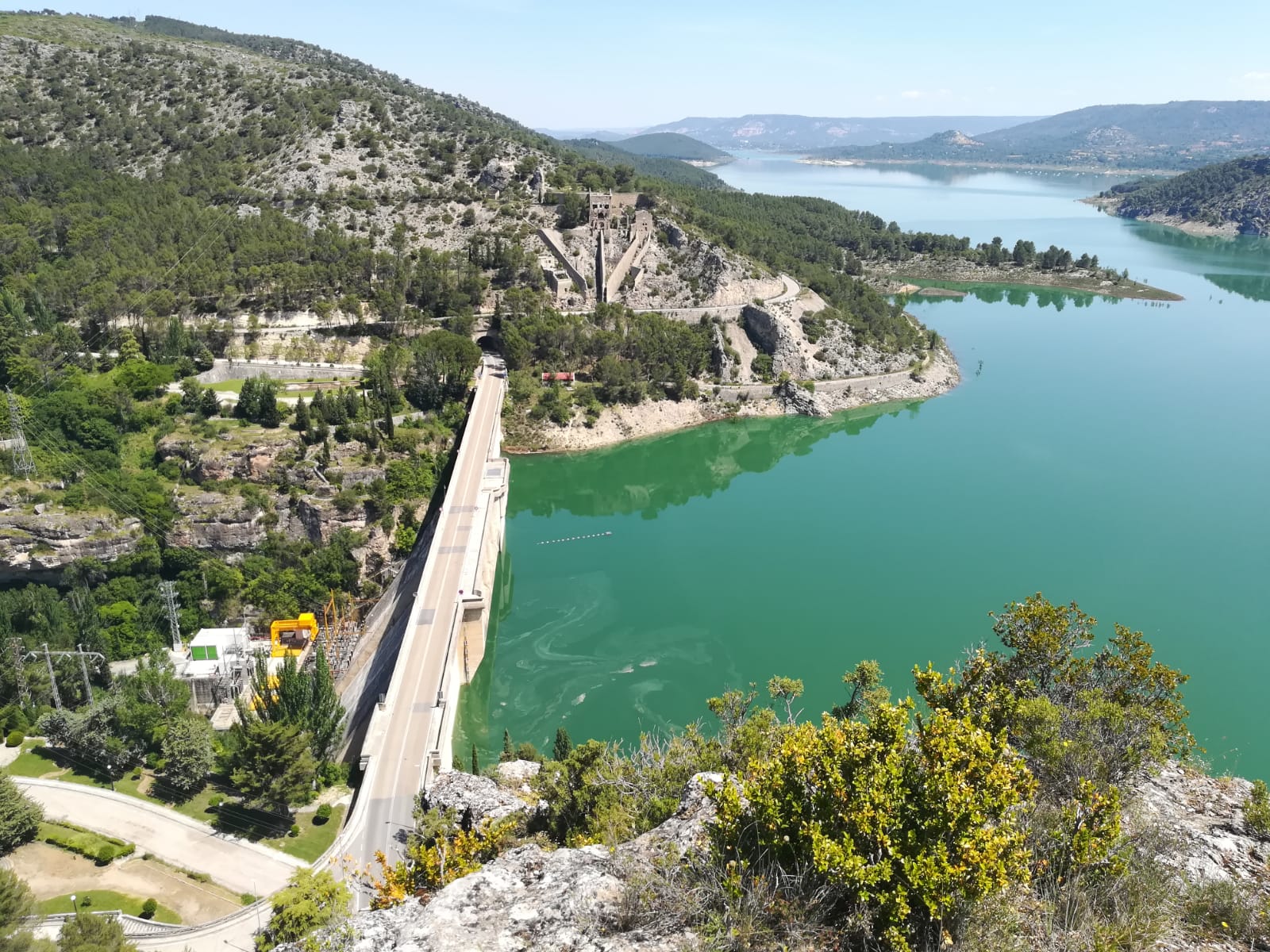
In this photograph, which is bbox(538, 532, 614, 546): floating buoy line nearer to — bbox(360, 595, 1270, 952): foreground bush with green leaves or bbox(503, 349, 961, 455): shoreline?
bbox(503, 349, 961, 455): shoreline

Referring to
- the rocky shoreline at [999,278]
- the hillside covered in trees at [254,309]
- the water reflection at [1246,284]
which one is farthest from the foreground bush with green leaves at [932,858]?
the water reflection at [1246,284]

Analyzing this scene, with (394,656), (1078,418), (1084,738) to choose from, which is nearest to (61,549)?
(394,656)

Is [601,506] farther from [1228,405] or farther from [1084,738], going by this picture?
[1228,405]

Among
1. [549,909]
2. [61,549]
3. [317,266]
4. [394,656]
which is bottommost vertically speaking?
[394,656]

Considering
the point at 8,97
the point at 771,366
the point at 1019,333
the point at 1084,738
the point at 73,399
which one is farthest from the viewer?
the point at 1019,333

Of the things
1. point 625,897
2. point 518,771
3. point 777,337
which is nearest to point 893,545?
point 518,771
